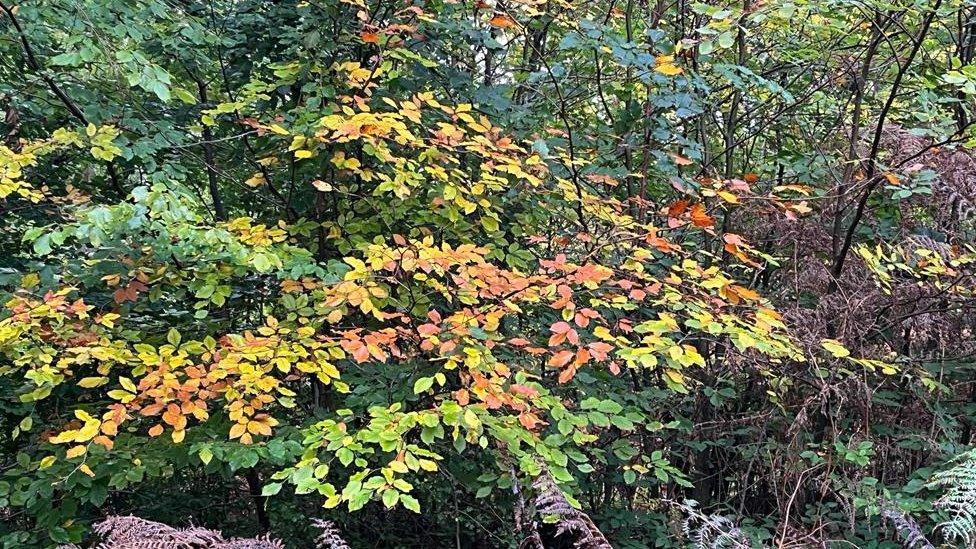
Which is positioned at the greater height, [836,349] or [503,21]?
[503,21]

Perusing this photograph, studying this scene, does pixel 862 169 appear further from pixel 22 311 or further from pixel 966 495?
pixel 22 311

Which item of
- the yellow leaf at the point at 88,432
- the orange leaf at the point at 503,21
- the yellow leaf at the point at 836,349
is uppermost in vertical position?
the orange leaf at the point at 503,21

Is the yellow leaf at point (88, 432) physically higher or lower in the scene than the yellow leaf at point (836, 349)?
lower

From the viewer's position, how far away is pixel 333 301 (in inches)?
92.0

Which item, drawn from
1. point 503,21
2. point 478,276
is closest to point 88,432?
point 478,276

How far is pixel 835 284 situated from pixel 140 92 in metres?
3.59

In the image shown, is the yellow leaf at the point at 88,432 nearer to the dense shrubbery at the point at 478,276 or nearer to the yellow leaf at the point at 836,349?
the dense shrubbery at the point at 478,276

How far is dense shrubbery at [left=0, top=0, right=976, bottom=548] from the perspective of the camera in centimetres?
239

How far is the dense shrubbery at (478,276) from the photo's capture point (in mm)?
2393

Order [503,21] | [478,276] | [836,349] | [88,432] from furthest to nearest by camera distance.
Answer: [503,21] → [478,276] → [836,349] → [88,432]

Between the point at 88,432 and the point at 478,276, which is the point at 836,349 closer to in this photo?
the point at 478,276

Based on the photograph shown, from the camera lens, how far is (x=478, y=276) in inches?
100

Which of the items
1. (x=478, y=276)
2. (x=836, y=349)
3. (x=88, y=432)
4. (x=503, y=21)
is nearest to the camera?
(x=88, y=432)

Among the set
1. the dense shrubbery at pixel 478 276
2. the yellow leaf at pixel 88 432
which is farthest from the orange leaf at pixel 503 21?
the yellow leaf at pixel 88 432
